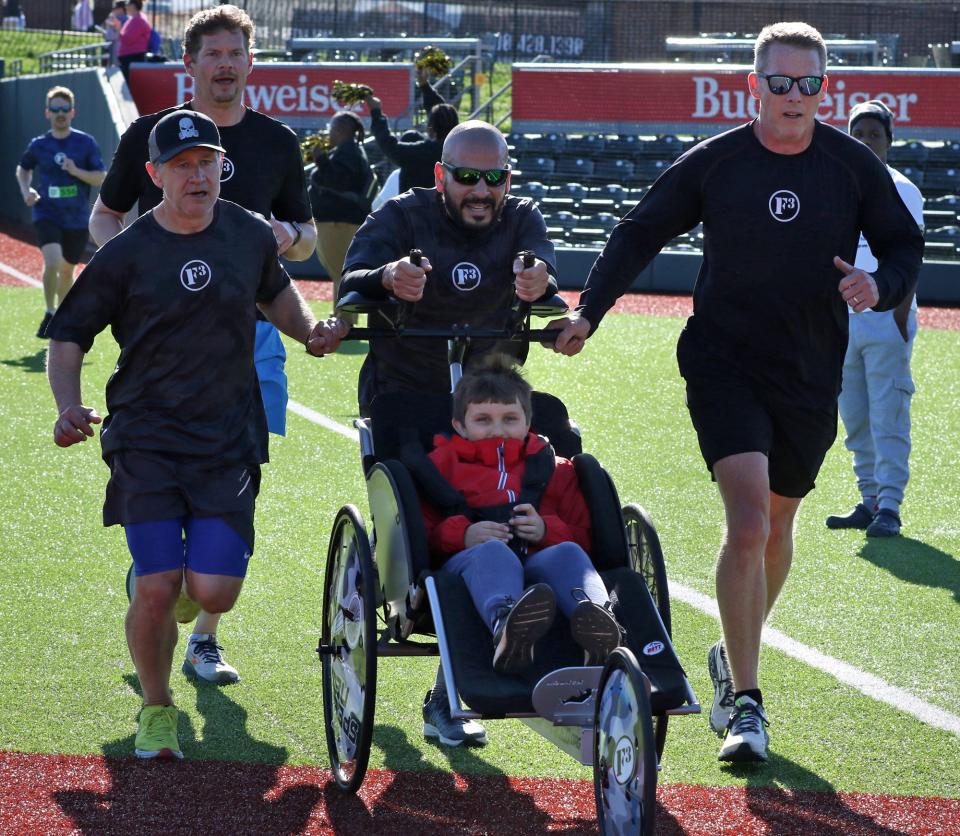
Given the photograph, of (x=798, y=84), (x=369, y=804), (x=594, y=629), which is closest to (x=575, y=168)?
(x=798, y=84)

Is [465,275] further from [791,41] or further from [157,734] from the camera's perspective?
[157,734]

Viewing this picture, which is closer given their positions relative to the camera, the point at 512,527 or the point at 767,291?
the point at 512,527

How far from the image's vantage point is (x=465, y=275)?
5.15m

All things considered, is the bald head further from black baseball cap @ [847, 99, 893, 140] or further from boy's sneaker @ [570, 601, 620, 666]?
black baseball cap @ [847, 99, 893, 140]

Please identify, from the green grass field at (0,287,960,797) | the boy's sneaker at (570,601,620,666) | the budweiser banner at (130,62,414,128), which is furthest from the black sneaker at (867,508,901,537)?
the budweiser banner at (130,62,414,128)

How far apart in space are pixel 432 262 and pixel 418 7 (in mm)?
29769

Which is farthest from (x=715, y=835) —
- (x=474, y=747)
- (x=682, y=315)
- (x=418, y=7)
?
(x=418, y=7)

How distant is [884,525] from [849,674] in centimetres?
238

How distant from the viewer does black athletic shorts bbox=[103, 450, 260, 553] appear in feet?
15.4

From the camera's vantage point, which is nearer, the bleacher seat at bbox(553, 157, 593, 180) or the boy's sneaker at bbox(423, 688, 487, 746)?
the boy's sneaker at bbox(423, 688, 487, 746)

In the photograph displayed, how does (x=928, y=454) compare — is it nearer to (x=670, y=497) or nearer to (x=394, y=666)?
(x=670, y=497)

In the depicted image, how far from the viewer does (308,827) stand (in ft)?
14.1

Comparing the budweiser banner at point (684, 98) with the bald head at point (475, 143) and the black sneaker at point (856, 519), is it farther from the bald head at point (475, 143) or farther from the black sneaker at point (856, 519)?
the bald head at point (475, 143)

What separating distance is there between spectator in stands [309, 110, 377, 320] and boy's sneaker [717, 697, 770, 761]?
10.2 metres
